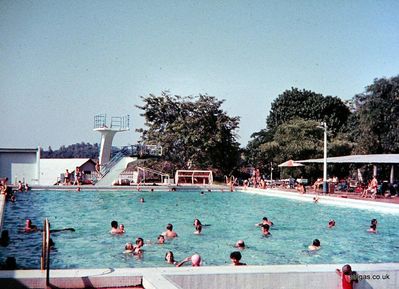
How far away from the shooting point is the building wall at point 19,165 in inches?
1313

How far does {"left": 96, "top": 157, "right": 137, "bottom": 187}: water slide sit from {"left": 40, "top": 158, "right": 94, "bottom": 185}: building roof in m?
13.7

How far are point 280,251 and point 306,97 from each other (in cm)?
3451

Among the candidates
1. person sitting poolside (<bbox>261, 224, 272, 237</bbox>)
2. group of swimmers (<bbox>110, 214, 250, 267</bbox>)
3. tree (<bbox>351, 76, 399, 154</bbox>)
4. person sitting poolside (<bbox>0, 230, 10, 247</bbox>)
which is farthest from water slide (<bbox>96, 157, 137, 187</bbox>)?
person sitting poolside (<bbox>0, 230, 10, 247</bbox>)

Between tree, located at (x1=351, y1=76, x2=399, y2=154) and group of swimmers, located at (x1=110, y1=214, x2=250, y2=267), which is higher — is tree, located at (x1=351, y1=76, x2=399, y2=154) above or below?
above

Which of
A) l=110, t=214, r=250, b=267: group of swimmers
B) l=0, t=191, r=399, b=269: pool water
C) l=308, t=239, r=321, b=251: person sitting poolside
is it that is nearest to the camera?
l=110, t=214, r=250, b=267: group of swimmers

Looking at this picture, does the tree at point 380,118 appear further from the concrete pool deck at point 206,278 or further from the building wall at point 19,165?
the concrete pool deck at point 206,278

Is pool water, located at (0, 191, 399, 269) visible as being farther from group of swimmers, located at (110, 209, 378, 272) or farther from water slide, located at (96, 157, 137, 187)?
water slide, located at (96, 157, 137, 187)

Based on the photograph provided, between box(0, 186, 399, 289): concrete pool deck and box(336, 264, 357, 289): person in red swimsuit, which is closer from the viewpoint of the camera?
box(0, 186, 399, 289): concrete pool deck

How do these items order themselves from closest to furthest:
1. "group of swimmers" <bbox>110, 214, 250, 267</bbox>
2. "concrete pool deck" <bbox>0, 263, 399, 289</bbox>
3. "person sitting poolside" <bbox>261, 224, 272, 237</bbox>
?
"concrete pool deck" <bbox>0, 263, 399, 289</bbox> < "group of swimmers" <bbox>110, 214, 250, 267</bbox> < "person sitting poolside" <bbox>261, 224, 272, 237</bbox>

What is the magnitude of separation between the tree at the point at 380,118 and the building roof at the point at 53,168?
27636 mm

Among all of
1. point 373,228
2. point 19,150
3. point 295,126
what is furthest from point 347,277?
point 19,150

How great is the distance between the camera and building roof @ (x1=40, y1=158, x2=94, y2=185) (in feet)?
150

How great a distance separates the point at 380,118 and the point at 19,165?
2546cm

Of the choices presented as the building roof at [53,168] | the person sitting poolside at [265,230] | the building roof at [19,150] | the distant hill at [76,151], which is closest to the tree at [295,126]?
the building roof at [19,150]
